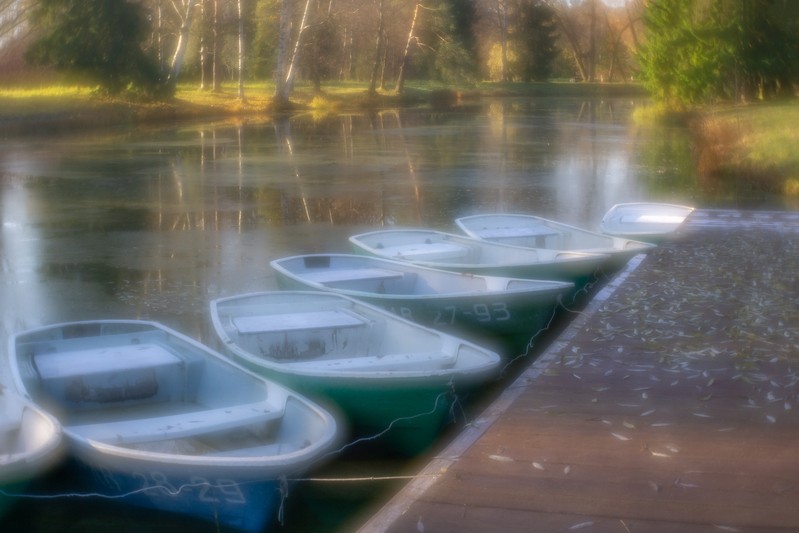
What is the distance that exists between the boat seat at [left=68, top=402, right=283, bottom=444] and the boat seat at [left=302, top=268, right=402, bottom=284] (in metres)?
3.94

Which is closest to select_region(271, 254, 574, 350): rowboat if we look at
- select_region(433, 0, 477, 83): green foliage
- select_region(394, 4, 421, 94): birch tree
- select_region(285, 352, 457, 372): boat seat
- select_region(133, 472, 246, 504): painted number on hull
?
select_region(285, 352, 457, 372): boat seat

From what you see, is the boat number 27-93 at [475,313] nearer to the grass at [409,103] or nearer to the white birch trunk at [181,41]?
the grass at [409,103]

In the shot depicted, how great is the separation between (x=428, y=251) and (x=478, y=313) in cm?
275

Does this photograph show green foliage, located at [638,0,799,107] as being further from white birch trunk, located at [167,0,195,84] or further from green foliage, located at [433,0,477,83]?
green foliage, located at [433,0,477,83]

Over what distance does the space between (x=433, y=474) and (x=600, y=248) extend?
7.61 metres

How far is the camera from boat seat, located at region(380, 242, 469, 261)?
11739 millimetres

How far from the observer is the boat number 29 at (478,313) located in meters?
9.23

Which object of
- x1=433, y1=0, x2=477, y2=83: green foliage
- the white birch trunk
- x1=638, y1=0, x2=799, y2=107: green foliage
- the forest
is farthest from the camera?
x1=433, y1=0, x2=477, y2=83: green foliage

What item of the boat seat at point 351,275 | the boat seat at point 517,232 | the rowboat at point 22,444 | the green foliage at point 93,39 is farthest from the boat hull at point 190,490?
the green foliage at point 93,39

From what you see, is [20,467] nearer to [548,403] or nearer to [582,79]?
[548,403]

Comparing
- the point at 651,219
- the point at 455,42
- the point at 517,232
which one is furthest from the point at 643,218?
the point at 455,42

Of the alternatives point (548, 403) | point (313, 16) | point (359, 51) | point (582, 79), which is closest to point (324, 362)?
point (548, 403)

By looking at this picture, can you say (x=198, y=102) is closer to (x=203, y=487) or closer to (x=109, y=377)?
(x=109, y=377)

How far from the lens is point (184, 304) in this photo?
1221 centimetres
